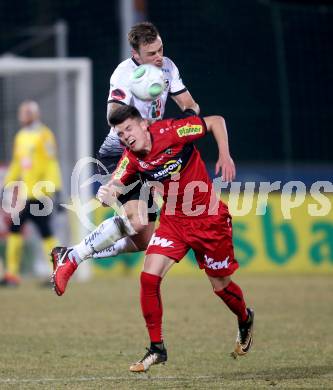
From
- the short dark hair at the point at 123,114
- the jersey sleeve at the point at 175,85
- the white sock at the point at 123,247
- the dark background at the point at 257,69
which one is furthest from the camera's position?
the dark background at the point at 257,69

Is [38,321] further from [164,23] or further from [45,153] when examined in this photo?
[164,23]

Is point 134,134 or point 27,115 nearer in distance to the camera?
point 134,134

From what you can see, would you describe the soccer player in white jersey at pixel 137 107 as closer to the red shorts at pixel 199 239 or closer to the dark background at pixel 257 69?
the red shorts at pixel 199 239

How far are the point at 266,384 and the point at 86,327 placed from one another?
3567 millimetres

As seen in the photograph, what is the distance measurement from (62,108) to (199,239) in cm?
936

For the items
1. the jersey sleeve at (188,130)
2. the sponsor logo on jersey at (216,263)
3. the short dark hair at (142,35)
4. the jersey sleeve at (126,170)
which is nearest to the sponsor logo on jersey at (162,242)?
the sponsor logo on jersey at (216,263)

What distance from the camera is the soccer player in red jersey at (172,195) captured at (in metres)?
7.33

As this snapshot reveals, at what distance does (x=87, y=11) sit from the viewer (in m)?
23.2

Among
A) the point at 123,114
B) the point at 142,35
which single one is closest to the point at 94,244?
the point at 123,114

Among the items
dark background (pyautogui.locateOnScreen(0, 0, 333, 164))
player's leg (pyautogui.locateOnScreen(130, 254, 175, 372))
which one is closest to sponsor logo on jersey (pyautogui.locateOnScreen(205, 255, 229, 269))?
player's leg (pyautogui.locateOnScreen(130, 254, 175, 372))

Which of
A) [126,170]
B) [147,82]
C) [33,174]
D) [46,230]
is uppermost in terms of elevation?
[147,82]

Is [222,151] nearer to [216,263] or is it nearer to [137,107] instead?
[216,263]

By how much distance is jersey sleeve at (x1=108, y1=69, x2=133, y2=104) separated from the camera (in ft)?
26.2

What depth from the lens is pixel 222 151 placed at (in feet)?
24.3
